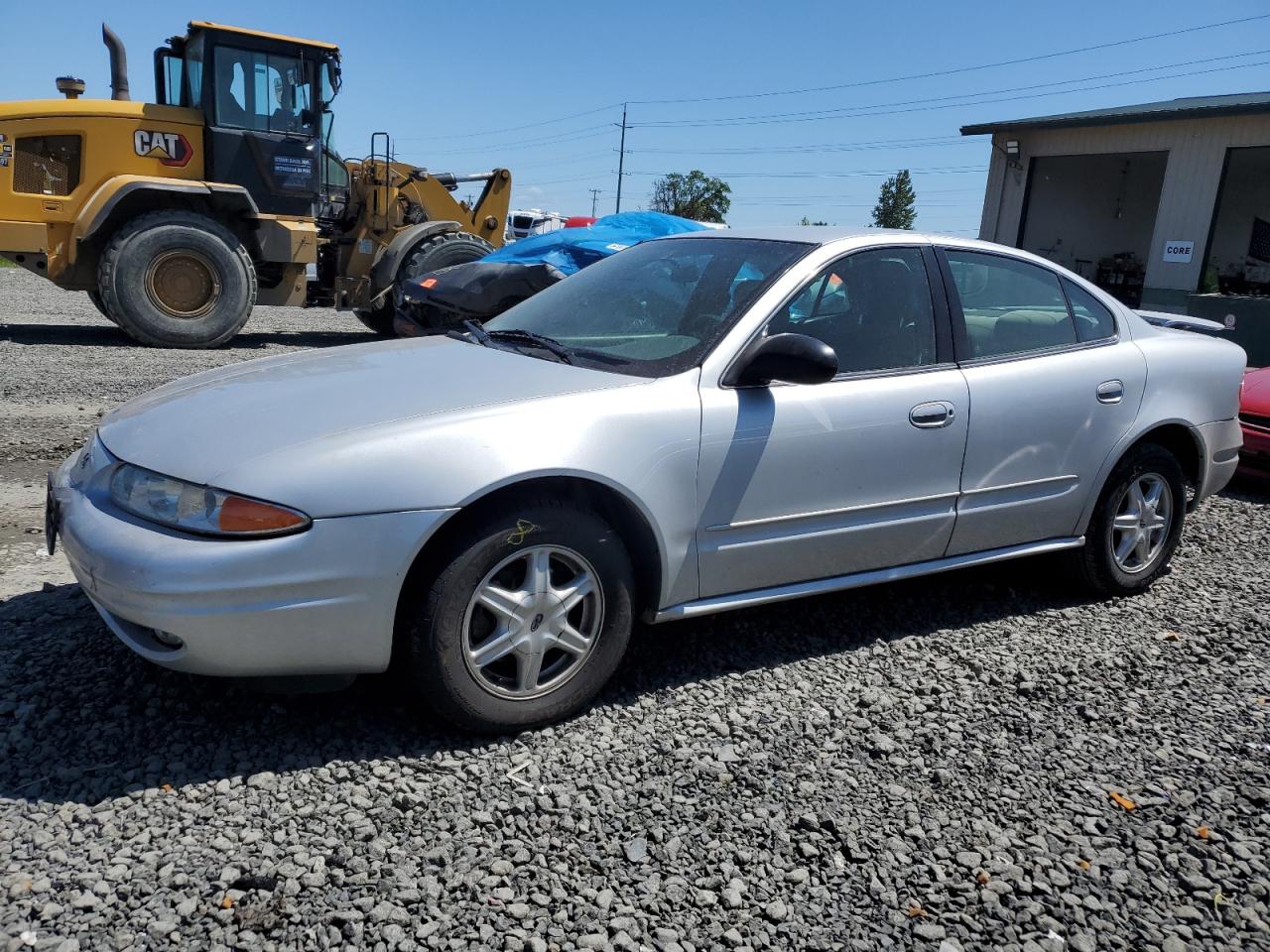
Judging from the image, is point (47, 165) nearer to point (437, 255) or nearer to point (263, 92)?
point (263, 92)

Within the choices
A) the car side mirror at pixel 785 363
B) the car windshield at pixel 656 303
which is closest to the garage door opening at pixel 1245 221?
the car windshield at pixel 656 303

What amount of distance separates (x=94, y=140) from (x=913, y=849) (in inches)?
451

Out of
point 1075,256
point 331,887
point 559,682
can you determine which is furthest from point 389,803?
point 1075,256

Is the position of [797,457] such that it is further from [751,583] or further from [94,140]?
[94,140]

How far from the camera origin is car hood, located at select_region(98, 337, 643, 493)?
9.00ft

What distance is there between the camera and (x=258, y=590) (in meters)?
2.54

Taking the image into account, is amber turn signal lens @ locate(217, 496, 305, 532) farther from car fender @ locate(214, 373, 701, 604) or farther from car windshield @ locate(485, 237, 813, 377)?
car windshield @ locate(485, 237, 813, 377)

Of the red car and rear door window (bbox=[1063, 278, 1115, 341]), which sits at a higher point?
rear door window (bbox=[1063, 278, 1115, 341])

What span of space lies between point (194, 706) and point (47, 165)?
1008cm

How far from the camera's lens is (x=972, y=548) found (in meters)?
3.94

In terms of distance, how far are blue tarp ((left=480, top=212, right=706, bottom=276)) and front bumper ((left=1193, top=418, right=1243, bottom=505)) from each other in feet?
17.8

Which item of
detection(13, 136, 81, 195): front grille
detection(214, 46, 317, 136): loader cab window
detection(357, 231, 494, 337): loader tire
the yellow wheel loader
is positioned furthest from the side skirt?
detection(13, 136, 81, 195): front grille

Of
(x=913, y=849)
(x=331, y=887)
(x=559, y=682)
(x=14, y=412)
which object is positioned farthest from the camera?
(x=14, y=412)

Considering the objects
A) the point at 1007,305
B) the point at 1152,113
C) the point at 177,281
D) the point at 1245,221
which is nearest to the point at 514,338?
the point at 1007,305
